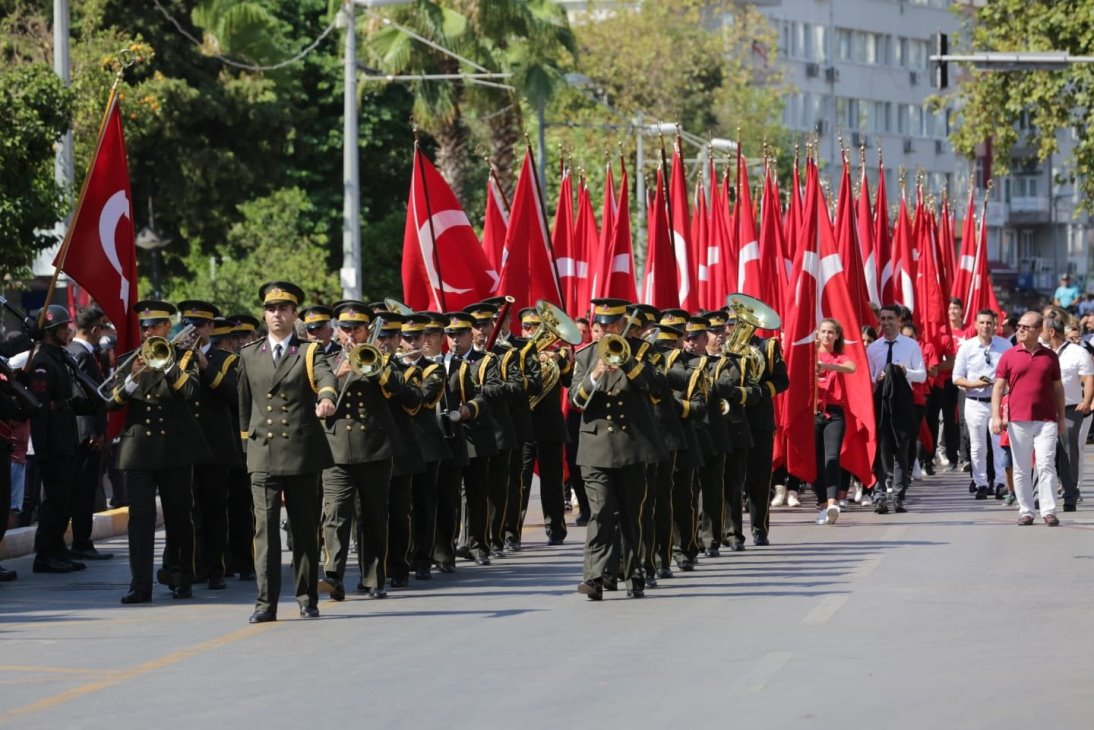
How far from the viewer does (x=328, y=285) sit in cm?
4197

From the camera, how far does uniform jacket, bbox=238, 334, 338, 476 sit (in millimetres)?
12734

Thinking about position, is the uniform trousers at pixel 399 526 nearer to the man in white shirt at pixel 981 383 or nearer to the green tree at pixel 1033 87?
the man in white shirt at pixel 981 383

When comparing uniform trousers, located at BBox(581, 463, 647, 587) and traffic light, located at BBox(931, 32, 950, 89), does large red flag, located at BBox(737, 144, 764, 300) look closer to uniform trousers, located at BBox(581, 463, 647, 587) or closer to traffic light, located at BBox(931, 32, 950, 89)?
traffic light, located at BBox(931, 32, 950, 89)

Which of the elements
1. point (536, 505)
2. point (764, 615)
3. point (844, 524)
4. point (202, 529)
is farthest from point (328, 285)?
point (764, 615)

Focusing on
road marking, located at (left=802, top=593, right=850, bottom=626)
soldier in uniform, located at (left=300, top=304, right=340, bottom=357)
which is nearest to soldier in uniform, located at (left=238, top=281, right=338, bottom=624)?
soldier in uniform, located at (left=300, top=304, right=340, bottom=357)

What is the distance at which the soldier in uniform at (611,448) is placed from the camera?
1349 cm

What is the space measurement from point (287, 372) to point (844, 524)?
7752 millimetres

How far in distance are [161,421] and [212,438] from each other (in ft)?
2.61

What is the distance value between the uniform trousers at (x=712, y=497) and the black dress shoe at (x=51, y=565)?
179 inches

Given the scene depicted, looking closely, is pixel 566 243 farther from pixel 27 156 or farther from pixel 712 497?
pixel 712 497

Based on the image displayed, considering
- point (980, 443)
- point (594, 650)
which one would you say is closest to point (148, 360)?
point (594, 650)

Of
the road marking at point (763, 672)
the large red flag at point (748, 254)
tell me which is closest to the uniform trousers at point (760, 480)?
the road marking at point (763, 672)

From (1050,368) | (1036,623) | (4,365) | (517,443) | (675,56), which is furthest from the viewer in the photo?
(675,56)

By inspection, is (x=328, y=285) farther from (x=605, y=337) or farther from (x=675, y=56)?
(x=605, y=337)
